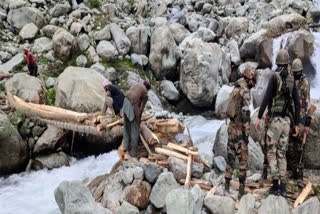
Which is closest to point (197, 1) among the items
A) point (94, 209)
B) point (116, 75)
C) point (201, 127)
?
point (116, 75)

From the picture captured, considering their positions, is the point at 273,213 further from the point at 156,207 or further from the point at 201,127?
the point at 201,127

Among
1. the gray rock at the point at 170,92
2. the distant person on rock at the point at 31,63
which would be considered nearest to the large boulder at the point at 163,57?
the gray rock at the point at 170,92

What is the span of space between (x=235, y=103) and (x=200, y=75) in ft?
30.6

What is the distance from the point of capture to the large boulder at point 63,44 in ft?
58.6

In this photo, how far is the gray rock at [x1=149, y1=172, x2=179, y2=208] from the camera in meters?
7.88

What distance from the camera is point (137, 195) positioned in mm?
8039

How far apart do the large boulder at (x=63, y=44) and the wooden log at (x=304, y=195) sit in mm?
13116

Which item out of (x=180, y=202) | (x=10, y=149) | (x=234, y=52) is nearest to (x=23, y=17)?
(x=10, y=149)

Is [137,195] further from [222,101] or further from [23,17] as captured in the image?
[23,17]

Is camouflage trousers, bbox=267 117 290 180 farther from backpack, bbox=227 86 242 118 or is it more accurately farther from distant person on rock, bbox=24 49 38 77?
distant person on rock, bbox=24 49 38 77

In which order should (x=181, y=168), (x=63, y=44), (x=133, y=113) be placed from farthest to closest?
(x=63, y=44) < (x=133, y=113) < (x=181, y=168)

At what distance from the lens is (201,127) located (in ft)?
50.3

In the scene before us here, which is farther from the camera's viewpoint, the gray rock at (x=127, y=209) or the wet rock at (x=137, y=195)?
the wet rock at (x=137, y=195)

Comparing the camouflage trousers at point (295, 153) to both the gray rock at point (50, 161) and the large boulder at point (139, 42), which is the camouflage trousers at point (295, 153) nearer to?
the gray rock at point (50, 161)
